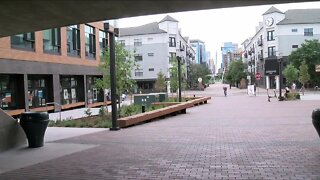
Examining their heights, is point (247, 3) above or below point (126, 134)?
above

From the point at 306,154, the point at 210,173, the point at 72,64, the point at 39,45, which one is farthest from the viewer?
the point at 72,64

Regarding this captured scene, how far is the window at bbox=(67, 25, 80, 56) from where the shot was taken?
1310 inches

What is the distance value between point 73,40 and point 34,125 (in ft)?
75.1

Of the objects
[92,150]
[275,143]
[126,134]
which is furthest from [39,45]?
[275,143]

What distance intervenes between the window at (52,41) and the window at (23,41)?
1.92 metres

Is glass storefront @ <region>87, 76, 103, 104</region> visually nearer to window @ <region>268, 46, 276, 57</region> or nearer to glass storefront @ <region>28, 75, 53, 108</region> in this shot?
glass storefront @ <region>28, 75, 53, 108</region>

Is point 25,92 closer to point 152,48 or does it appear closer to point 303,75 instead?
point 303,75

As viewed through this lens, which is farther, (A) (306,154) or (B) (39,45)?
(B) (39,45)

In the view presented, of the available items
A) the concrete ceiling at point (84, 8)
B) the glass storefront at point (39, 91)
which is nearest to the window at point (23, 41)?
the glass storefront at point (39, 91)

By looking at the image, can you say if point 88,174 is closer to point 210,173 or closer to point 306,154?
point 210,173

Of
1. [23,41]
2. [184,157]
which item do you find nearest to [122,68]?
[23,41]

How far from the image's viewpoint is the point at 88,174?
8180 millimetres

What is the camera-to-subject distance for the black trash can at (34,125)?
12008 millimetres

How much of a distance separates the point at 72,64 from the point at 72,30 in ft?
9.23
